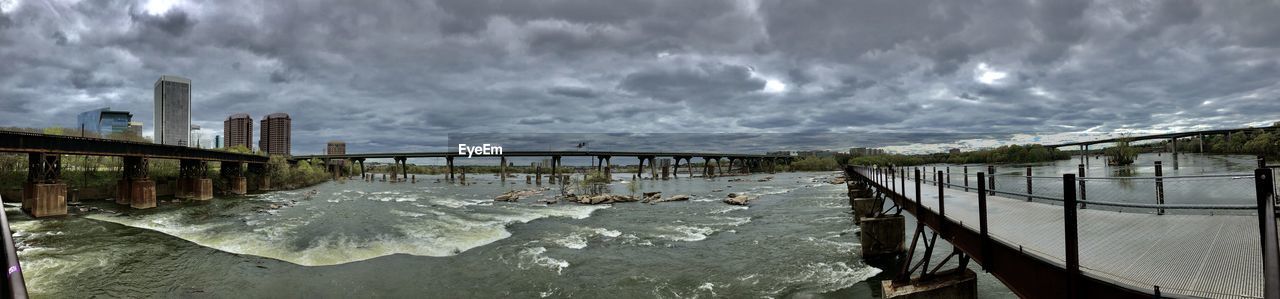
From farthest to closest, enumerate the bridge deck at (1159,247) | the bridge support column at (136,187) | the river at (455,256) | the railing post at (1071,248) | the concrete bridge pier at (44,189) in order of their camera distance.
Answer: the bridge support column at (136,187), the concrete bridge pier at (44,189), the river at (455,256), the railing post at (1071,248), the bridge deck at (1159,247)

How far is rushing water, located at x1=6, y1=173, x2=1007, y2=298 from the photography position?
16719 mm

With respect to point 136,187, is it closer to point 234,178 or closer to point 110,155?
point 110,155

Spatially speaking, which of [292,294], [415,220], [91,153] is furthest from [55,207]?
[292,294]

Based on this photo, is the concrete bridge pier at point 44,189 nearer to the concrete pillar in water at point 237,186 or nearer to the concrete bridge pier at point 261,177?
the concrete pillar in water at point 237,186

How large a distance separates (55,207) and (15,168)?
25093mm

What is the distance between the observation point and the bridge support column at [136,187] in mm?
41125

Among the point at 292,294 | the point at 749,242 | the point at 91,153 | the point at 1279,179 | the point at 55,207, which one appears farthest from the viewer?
the point at 91,153

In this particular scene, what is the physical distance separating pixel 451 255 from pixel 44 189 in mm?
31712

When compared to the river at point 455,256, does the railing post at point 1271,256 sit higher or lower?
higher

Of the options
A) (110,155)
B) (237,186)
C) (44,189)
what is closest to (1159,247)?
(44,189)

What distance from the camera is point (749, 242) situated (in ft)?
78.4

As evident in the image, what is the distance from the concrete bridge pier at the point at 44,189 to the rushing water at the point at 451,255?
1394 mm

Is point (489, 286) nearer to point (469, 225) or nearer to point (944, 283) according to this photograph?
point (944, 283)

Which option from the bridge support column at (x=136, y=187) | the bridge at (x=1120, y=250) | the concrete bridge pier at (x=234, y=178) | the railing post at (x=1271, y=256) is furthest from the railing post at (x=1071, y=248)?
the concrete bridge pier at (x=234, y=178)
